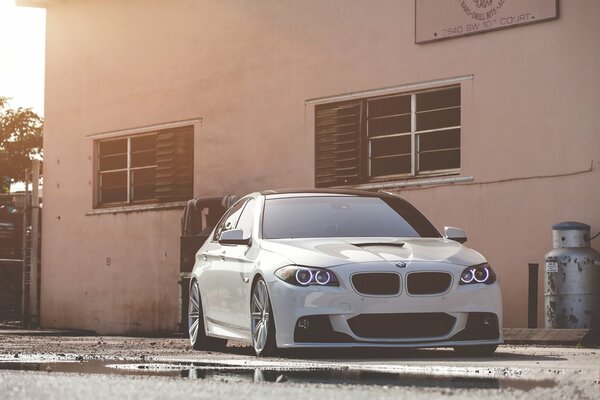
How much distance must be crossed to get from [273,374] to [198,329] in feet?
16.4

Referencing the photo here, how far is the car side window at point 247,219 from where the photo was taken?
1262 centimetres

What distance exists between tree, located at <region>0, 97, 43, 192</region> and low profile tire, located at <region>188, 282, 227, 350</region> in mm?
48822

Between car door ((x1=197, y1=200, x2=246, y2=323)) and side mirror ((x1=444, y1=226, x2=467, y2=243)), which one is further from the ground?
side mirror ((x1=444, y1=226, x2=467, y2=243))

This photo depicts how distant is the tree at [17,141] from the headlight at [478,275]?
5196cm

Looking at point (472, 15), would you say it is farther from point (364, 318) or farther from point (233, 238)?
point (364, 318)

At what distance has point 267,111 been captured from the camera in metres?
21.5

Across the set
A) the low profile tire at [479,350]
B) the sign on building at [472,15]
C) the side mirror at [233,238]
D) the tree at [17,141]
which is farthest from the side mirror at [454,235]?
the tree at [17,141]

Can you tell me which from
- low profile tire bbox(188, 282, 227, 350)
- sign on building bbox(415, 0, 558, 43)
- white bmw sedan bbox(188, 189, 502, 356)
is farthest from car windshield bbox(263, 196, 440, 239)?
sign on building bbox(415, 0, 558, 43)

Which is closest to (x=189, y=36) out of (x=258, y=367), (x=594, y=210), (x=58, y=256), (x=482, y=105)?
(x=58, y=256)

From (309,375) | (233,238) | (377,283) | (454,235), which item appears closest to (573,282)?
(454,235)

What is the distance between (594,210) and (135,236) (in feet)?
31.8

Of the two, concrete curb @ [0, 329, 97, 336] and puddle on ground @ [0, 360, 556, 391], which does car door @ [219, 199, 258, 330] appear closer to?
puddle on ground @ [0, 360, 556, 391]

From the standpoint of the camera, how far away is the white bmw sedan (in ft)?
35.8

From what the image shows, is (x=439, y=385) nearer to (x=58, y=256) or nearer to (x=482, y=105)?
(x=482, y=105)
